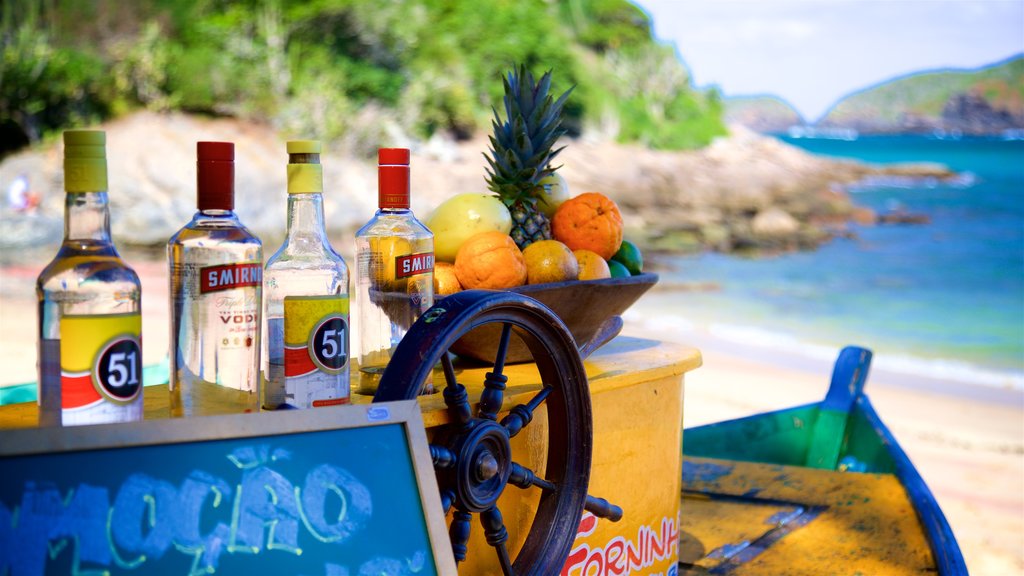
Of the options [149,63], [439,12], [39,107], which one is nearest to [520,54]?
[439,12]

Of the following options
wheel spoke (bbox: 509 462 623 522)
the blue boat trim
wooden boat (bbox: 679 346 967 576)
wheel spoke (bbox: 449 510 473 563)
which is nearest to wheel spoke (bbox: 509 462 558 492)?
wheel spoke (bbox: 509 462 623 522)

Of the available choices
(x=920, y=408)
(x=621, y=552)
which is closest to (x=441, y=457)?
(x=621, y=552)

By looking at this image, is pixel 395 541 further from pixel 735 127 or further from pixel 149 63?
pixel 735 127

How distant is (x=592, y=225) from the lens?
2.18 meters

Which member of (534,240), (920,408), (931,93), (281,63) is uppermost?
(931,93)

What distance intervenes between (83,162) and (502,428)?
0.73m

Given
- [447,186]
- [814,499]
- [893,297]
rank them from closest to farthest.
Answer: [814,499] → [893,297] → [447,186]

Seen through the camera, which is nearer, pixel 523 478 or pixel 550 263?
pixel 523 478

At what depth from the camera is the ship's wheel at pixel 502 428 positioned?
151cm

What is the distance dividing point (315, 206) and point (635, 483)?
3.09 feet

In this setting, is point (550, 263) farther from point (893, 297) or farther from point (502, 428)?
point (893, 297)

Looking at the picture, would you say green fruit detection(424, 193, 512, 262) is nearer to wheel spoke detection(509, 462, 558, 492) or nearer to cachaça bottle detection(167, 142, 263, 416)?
wheel spoke detection(509, 462, 558, 492)

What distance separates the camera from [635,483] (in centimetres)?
213

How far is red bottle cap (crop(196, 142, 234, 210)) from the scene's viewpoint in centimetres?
143
